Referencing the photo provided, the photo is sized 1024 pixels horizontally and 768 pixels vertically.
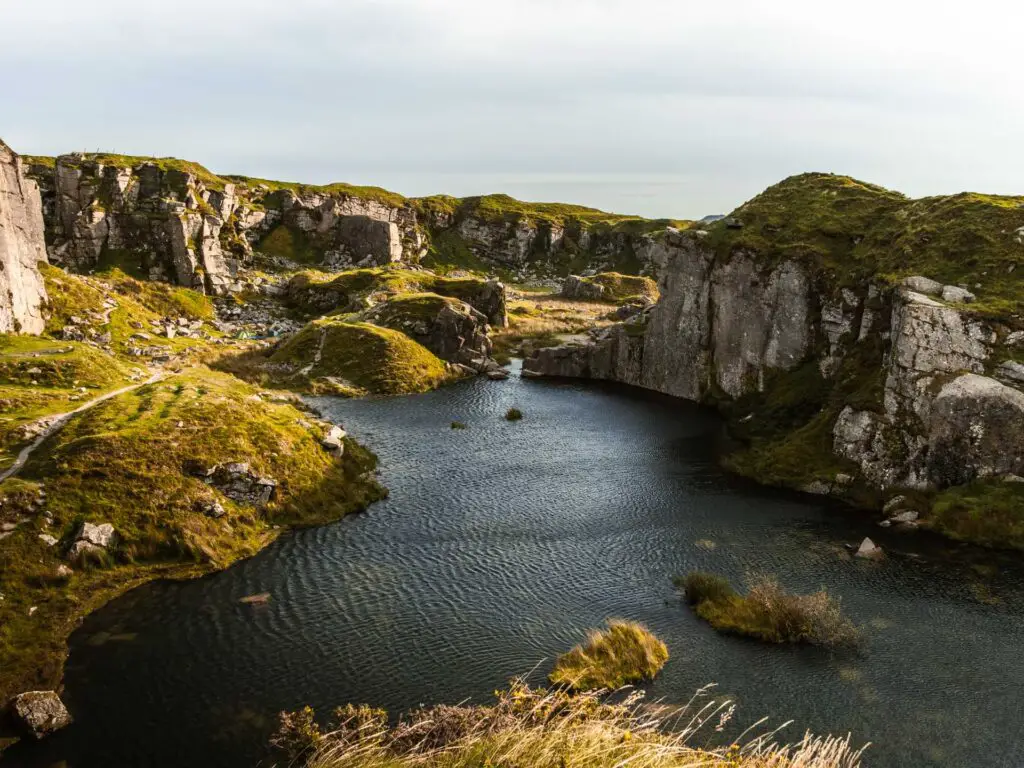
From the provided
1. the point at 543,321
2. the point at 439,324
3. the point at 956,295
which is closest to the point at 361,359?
the point at 439,324

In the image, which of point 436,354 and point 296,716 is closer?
point 296,716

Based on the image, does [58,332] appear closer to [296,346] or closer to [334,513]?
[296,346]

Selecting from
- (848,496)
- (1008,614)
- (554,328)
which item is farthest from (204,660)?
(554,328)

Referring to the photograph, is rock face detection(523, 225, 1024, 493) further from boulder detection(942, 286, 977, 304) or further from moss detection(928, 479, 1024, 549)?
moss detection(928, 479, 1024, 549)

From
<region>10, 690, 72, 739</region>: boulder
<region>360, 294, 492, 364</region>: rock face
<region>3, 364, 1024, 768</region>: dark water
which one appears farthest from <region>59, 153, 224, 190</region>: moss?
<region>10, 690, 72, 739</region>: boulder

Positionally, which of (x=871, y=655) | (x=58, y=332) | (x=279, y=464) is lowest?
(x=871, y=655)

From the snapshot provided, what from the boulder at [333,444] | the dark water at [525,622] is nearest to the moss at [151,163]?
the boulder at [333,444]
